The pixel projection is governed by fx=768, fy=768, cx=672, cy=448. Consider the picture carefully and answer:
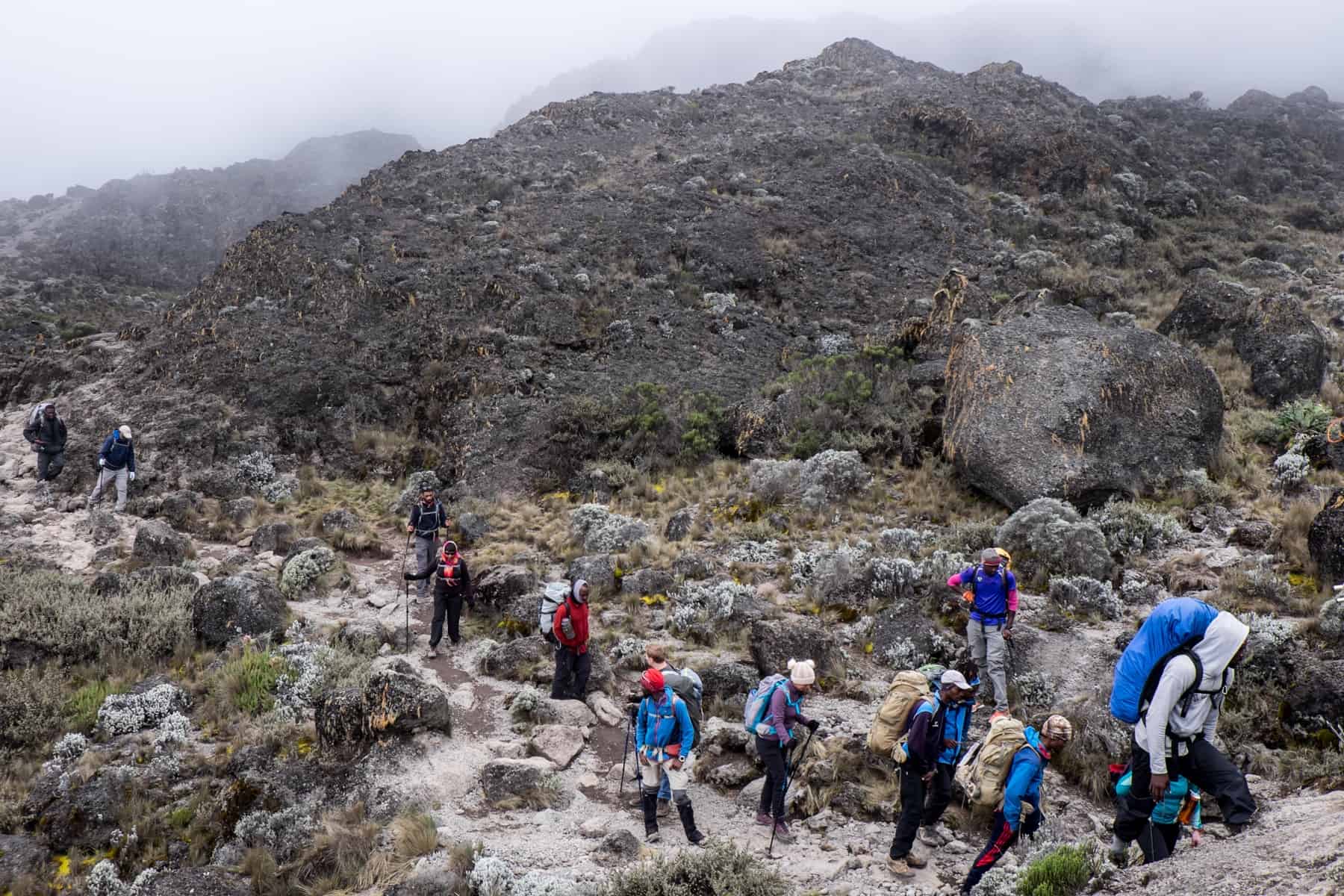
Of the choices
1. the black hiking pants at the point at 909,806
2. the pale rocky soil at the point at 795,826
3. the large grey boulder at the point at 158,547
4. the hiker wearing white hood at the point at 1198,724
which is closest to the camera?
the pale rocky soil at the point at 795,826

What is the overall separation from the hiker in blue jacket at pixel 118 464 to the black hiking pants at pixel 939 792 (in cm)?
1458

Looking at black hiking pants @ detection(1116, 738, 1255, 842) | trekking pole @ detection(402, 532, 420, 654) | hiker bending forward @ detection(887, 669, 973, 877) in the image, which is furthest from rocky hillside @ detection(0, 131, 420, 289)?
black hiking pants @ detection(1116, 738, 1255, 842)

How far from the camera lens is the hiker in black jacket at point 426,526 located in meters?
11.0

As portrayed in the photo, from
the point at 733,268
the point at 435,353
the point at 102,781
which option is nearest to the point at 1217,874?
the point at 102,781

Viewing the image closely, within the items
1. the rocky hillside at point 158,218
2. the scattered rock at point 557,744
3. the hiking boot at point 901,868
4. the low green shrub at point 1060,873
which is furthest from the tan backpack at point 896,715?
the rocky hillside at point 158,218

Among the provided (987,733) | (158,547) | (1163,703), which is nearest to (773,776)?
(987,733)

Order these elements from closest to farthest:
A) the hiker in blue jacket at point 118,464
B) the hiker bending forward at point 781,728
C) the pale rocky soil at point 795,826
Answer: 1. the pale rocky soil at point 795,826
2. the hiker bending forward at point 781,728
3. the hiker in blue jacket at point 118,464

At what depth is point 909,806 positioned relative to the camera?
5492mm

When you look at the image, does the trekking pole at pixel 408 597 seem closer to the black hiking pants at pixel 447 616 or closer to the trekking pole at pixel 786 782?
the black hiking pants at pixel 447 616

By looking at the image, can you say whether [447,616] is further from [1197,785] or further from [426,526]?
[1197,785]

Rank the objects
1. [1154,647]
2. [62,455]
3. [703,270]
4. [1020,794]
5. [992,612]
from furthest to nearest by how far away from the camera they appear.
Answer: [703,270] → [62,455] → [992,612] → [1020,794] → [1154,647]

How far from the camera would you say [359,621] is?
1042 cm

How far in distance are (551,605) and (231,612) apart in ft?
14.5

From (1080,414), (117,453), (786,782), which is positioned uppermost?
(1080,414)
